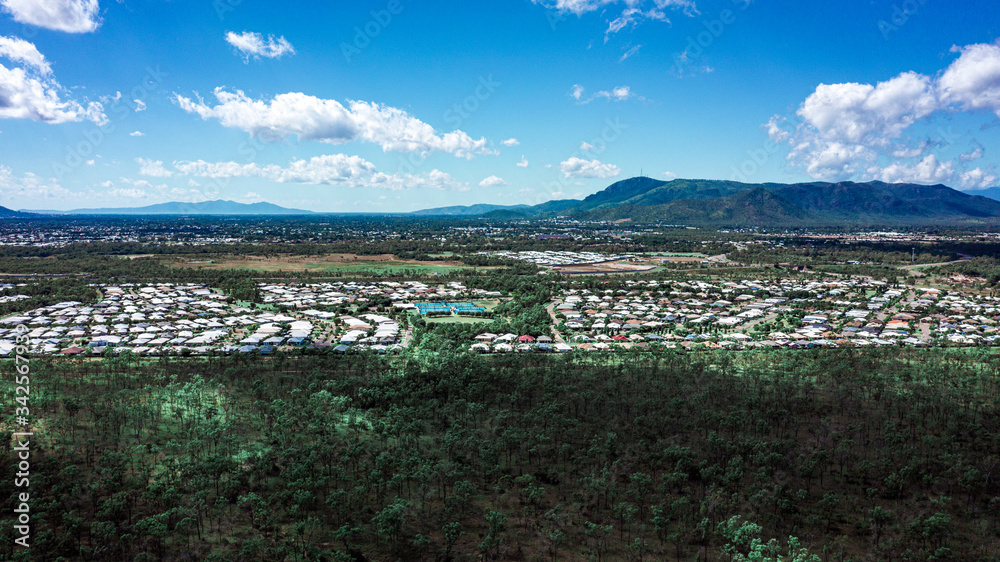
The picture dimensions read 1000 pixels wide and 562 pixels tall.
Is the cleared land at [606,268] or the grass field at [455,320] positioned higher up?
the cleared land at [606,268]

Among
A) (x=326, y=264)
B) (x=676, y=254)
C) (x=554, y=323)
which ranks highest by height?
(x=676, y=254)

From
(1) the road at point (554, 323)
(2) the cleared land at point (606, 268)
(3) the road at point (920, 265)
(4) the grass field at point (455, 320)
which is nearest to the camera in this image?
(1) the road at point (554, 323)

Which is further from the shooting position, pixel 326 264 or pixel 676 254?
pixel 676 254

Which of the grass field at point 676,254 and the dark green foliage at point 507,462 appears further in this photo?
the grass field at point 676,254

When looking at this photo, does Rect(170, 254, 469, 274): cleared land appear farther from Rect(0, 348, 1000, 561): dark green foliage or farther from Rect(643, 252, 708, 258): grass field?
Rect(0, 348, 1000, 561): dark green foliage

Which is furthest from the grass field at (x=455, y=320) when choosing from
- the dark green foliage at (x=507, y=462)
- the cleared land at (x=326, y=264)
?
the cleared land at (x=326, y=264)

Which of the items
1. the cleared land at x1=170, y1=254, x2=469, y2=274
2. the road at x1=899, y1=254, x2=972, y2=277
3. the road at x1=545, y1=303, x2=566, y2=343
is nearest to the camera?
the road at x1=545, y1=303, x2=566, y2=343

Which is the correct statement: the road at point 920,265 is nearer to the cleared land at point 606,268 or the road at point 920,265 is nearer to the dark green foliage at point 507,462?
the cleared land at point 606,268

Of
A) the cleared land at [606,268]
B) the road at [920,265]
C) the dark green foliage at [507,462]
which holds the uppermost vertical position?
the road at [920,265]

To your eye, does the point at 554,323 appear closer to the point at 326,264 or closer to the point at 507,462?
the point at 507,462

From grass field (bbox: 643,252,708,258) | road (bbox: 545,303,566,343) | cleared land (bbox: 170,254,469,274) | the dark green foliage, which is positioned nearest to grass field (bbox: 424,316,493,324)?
road (bbox: 545,303,566,343)

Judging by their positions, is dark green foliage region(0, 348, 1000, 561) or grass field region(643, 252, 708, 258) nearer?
dark green foliage region(0, 348, 1000, 561)

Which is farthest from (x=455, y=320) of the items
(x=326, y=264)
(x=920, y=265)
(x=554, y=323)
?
(x=920, y=265)

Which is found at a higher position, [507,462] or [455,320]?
[455,320]
